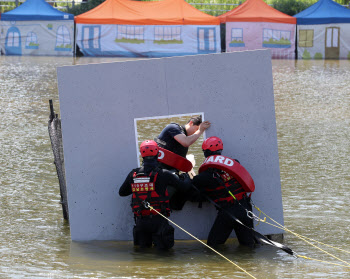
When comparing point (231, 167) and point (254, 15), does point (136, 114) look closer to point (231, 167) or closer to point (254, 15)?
point (231, 167)

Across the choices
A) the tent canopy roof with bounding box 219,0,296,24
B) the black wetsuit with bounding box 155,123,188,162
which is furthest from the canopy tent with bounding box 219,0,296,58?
the black wetsuit with bounding box 155,123,188,162

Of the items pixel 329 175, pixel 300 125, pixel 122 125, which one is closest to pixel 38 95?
pixel 300 125

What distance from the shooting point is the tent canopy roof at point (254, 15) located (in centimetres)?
3269

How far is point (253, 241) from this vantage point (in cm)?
793

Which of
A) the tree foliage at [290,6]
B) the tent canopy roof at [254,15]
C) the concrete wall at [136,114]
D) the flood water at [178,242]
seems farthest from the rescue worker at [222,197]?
the tree foliage at [290,6]

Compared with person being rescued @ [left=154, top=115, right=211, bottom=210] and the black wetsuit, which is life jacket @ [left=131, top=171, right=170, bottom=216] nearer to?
person being rescued @ [left=154, top=115, right=211, bottom=210]

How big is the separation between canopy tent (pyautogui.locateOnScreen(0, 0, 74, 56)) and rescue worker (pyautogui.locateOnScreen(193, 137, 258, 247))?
26.4 m

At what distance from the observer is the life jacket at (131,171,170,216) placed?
7.37 m

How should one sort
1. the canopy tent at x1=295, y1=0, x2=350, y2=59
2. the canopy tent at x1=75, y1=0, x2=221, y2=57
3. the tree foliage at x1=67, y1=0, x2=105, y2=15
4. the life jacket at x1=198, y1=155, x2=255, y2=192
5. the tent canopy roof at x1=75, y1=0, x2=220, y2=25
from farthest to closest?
the tree foliage at x1=67, y1=0, x2=105, y2=15 → the canopy tent at x1=295, y1=0, x2=350, y2=59 → the canopy tent at x1=75, y1=0, x2=221, y2=57 → the tent canopy roof at x1=75, y1=0, x2=220, y2=25 → the life jacket at x1=198, y1=155, x2=255, y2=192

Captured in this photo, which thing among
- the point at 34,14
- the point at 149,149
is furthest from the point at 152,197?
the point at 34,14

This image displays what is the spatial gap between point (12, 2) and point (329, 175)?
31.2 meters

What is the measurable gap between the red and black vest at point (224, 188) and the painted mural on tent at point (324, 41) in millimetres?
26962

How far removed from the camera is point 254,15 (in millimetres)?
32719

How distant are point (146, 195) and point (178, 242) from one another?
3.64 feet
